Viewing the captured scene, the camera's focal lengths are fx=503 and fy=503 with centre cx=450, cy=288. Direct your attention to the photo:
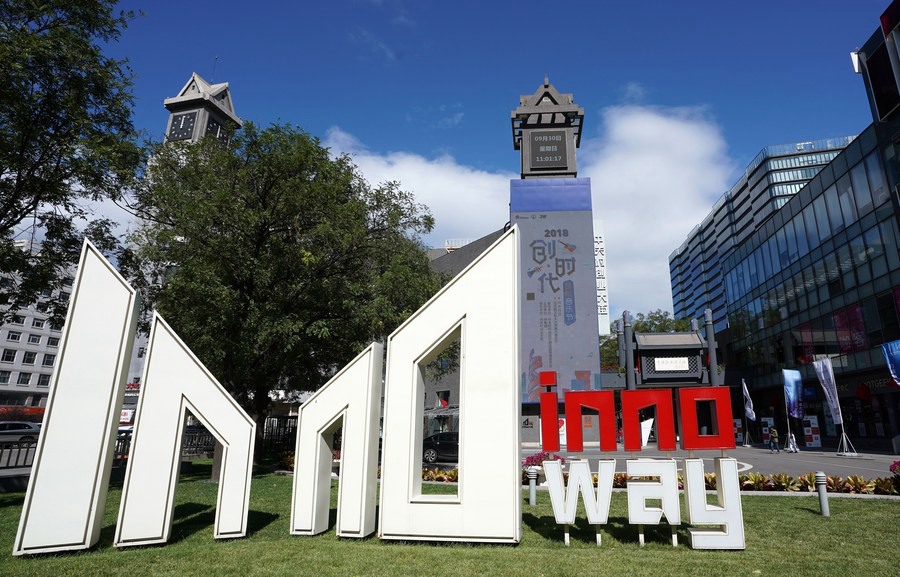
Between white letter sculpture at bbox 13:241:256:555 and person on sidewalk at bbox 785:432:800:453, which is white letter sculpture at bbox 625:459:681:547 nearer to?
white letter sculpture at bbox 13:241:256:555

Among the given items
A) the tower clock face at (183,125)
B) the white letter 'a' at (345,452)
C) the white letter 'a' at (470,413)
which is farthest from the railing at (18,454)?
the tower clock face at (183,125)

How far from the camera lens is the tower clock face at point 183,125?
11368 centimetres

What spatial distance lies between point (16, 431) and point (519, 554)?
3588cm

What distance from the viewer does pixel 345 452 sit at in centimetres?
773

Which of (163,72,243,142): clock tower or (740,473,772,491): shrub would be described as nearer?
(740,473,772,491): shrub

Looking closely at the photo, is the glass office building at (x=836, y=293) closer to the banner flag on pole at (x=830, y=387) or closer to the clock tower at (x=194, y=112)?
the banner flag on pole at (x=830, y=387)

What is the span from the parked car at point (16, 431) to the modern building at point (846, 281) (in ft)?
141

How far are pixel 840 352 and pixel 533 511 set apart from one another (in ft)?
92.0

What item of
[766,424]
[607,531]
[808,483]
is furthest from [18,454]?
[766,424]

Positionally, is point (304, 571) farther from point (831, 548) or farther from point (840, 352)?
point (840, 352)

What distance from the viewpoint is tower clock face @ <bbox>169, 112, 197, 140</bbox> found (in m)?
114

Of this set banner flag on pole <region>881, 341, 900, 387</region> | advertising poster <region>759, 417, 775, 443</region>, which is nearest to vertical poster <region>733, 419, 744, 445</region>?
advertising poster <region>759, 417, 775, 443</region>

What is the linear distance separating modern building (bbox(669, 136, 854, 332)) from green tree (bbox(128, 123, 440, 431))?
2073 inches

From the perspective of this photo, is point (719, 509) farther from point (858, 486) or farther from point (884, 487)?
point (884, 487)
